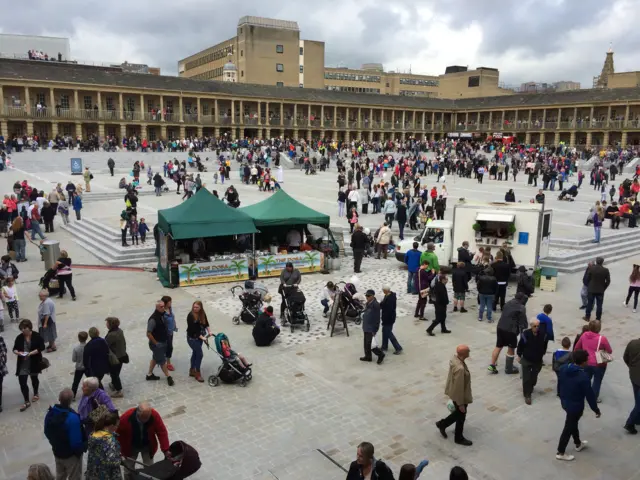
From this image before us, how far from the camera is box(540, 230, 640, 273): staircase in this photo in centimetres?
1692

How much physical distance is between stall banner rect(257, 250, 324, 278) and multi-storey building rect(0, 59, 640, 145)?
43.3m

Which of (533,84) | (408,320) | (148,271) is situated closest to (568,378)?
(408,320)

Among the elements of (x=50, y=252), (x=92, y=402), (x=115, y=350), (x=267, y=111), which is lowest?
(x=115, y=350)

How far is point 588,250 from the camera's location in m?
18.2

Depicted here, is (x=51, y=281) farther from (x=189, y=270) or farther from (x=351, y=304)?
(x=351, y=304)

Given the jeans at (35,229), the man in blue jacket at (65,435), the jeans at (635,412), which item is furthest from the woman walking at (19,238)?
the jeans at (635,412)

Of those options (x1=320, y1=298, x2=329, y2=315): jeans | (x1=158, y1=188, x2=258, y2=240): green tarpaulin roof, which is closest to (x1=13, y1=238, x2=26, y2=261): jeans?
(x1=158, y1=188, x2=258, y2=240): green tarpaulin roof

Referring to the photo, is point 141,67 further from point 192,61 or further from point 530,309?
point 530,309

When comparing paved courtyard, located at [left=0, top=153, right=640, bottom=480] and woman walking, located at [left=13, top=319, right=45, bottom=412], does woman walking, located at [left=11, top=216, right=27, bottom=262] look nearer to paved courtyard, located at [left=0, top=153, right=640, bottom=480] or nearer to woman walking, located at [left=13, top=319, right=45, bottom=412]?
paved courtyard, located at [left=0, top=153, right=640, bottom=480]

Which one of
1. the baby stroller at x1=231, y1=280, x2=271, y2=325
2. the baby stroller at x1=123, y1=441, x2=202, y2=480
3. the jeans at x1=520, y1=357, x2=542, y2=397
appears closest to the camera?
the baby stroller at x1=123, y1=441, x2=202, y2=480

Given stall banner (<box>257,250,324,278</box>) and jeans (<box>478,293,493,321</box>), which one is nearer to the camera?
jeans (<box>478,293,493,321</box>)

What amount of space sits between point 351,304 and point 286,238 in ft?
19.2

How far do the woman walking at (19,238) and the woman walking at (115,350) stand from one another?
1022 centimetres

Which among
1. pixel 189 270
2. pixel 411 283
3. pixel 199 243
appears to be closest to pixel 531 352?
pixel 411 283
